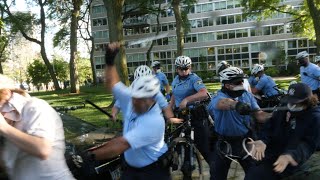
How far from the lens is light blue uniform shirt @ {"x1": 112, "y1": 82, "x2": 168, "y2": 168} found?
2.96 metres

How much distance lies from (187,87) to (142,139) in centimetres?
341

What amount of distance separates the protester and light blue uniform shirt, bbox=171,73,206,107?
8.47 ft

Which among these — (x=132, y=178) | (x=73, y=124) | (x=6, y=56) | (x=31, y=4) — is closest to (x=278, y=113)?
(x=132, y=178)

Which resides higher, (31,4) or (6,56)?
(31,4)

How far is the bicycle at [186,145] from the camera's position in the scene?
5.60 metres

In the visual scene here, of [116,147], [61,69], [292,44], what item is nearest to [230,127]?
[116,147]

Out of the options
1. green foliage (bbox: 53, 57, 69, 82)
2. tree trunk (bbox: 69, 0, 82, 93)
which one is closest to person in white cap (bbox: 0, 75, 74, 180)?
tree trunk (bbox: 69, 0, 82, 93)

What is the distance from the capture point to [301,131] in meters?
3.42

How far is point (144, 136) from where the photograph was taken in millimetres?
2973

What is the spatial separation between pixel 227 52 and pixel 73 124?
62979mm

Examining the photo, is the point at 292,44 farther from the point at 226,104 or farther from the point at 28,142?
the point at 28,142

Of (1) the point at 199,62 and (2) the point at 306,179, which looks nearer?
(2) the point at 306,179

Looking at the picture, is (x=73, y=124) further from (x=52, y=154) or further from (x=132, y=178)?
(x=52, y=154)

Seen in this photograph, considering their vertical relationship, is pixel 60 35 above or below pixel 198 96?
above
